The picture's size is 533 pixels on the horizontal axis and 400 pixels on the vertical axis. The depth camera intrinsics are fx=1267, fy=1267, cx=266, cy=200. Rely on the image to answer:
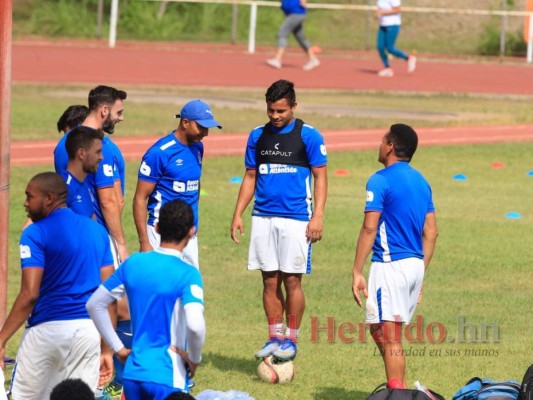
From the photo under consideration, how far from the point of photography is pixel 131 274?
655 cm

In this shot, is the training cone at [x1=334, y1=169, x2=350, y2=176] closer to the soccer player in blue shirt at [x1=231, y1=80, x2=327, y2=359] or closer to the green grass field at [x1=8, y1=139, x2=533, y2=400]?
the green grass field at [x1=8, y1=139, x2=533, y2=400]

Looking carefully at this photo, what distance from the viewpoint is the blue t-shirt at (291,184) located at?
389 inches

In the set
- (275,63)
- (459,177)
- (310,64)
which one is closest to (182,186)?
(459,177)

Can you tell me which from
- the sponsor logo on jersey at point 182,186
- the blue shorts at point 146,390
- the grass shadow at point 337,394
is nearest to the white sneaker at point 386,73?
the sponsor logo on jersey at point 182,186

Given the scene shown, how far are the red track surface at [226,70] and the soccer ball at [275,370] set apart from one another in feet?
52.6

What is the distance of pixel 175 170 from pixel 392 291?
6.87 feet

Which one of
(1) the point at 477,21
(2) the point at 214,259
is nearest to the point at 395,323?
(2) the point at 214,259

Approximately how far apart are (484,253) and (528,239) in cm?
→ 111

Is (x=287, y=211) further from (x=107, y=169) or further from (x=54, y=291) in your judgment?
(x=54, y=291)

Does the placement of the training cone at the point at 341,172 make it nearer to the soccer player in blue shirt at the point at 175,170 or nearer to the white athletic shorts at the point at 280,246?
the white athletic shorts at the point at 280,246

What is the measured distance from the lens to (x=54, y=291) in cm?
723

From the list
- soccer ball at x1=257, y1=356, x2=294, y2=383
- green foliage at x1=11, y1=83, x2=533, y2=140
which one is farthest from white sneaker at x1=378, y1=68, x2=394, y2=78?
soccer ball at x1=257, y1=356, x2=294, y2=383

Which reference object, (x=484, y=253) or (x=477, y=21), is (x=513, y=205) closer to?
(x=484, y=253)

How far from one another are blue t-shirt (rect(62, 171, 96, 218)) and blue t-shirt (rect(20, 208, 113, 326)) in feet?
3.87
